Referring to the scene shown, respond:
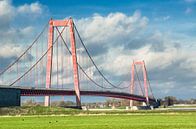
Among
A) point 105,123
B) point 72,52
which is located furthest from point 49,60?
point 105,123

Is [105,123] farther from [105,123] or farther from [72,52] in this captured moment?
[72,52]

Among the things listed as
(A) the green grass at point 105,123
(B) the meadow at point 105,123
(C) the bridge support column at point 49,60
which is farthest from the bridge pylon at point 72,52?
(A) the green grass at point 105,123

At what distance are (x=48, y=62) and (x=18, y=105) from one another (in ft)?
44.8

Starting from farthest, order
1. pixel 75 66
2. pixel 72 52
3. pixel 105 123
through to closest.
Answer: pixel 72 52 < pixel 75 66 < pixel 105 123

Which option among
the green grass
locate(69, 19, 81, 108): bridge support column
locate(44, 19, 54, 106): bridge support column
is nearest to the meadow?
the green grass

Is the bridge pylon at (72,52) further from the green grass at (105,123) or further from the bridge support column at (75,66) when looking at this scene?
the green grass at (105,123)

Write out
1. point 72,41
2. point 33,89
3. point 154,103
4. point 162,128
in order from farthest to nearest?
point 154,103, point 72,41, point 33,89, point 162,128

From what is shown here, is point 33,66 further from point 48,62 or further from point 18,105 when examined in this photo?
point 18,105

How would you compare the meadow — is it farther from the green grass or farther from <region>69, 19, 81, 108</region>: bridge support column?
<region>69, 19, 81, 108</region>: bridge support column

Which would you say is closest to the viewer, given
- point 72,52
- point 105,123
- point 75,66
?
point 105,123

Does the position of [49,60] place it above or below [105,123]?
above

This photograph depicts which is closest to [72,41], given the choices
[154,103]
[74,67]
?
[74,67]

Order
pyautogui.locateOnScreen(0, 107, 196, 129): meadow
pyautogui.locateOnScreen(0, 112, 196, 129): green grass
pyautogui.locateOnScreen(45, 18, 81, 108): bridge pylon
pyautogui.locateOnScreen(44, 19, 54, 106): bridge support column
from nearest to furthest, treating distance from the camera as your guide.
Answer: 1. pyautogui.locateOnScreen(0, 112, 196, 129): green grass
2. pyautogui.locateOnScreen(0, 107, 196, 129): meadow
3. pyautogui.locateOnScreen(44, 19, 54, 106): bridge support column
4. pyautogui.locateOnScreen(45, 18, 81, 108): bridge pylon

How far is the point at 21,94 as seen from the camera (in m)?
97.8
